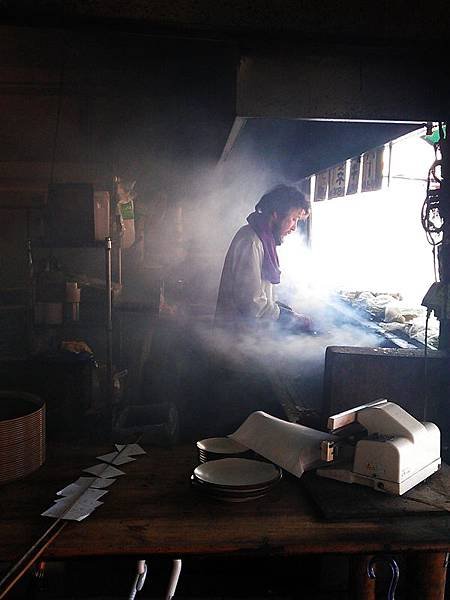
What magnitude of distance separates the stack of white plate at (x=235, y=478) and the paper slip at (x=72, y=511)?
0.41 m

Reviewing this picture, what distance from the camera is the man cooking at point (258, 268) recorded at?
4.84 meters

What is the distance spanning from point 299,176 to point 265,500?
6427 mm

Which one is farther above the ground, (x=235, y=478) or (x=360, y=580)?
(x=235, y=478)

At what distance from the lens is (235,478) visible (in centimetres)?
232

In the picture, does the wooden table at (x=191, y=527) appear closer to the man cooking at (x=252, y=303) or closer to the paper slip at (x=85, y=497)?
the paper slip at (x=85, y=497)

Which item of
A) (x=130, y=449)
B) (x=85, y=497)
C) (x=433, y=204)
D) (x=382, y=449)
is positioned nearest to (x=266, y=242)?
(x=433, y=204)

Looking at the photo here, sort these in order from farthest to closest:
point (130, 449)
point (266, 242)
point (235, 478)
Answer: point (266, 242), point (130, 449), point (235, 478)

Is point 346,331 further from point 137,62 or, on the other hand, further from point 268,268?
point 137,62

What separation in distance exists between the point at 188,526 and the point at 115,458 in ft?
2.30

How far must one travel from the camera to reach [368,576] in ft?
7.13

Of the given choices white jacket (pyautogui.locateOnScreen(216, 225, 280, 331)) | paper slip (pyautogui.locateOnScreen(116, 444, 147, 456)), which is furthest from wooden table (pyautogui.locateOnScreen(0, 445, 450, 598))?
white jacket (pyautogui.locateOnScreen(216, 225, 280, 331))

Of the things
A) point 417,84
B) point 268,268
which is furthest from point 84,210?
point 417,84

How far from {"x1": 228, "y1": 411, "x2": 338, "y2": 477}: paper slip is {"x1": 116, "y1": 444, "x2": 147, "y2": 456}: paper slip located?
0.46 metres

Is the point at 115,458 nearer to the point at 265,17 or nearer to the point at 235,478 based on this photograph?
the point at 235,478
